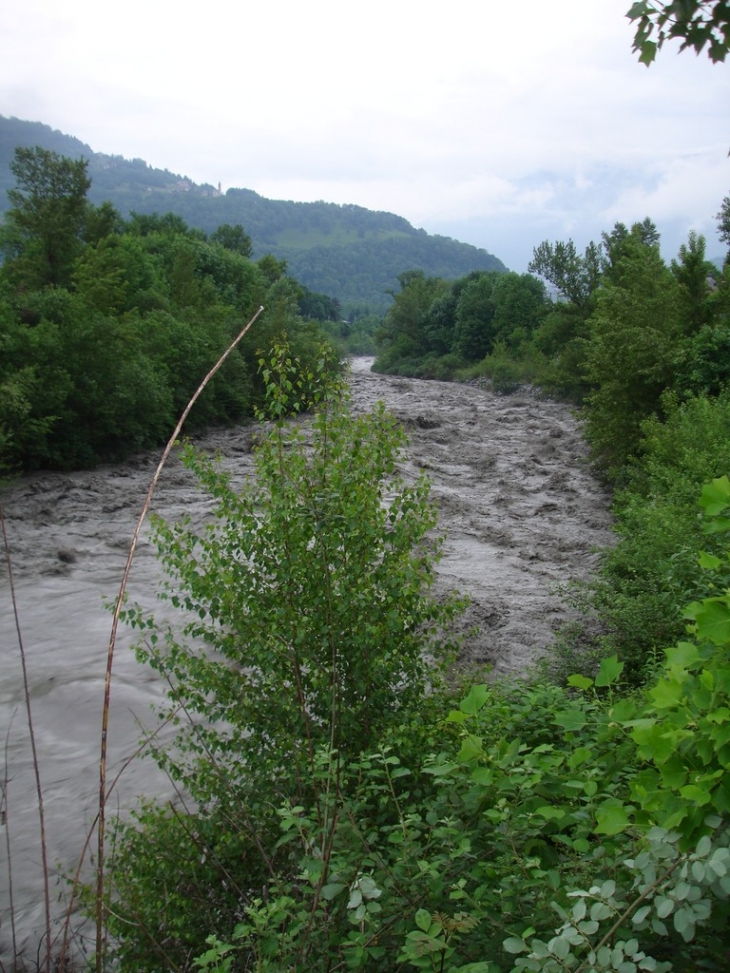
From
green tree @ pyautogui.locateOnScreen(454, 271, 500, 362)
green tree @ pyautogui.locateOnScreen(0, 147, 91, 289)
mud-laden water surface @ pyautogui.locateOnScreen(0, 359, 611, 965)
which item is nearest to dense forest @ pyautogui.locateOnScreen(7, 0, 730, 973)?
mud-laden water surface @ pyautogui.locateOnScreen(0, 359, 611, 965)

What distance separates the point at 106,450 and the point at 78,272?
1025cm

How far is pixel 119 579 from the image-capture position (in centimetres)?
1409

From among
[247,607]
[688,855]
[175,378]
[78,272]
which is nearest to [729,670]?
[688,855]

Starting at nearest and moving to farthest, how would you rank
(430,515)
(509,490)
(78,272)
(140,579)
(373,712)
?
(373,712) < (430,515) < (140,579) < (509,490) < (78,272)

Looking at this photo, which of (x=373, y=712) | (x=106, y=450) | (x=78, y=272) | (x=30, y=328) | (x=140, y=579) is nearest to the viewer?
(x=373, y=712)

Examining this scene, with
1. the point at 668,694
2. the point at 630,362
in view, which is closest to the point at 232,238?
the point at 630,362

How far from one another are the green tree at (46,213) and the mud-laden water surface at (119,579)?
10.3 metres

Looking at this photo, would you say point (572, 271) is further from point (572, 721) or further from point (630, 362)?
point (572, 721)

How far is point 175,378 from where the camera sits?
92.8ft

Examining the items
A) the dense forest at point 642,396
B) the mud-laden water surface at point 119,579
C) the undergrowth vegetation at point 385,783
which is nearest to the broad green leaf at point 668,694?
the undergrowth vegetation at point 385,783

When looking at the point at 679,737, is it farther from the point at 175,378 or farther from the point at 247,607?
the point at 175,378

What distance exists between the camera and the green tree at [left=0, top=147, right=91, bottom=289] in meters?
32.0

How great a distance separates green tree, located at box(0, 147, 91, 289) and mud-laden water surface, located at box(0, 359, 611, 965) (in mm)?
10334

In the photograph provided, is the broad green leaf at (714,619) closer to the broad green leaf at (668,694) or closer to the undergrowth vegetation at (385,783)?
the undergrowth vegetation at (385,783)
